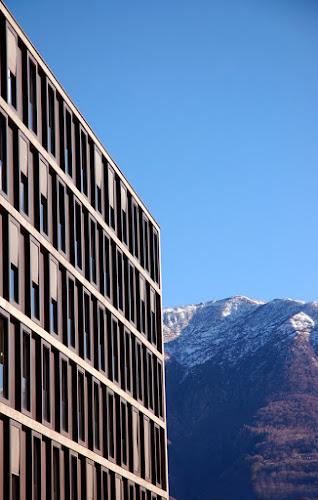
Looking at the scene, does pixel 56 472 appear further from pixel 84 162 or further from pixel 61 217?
pixel 84 162

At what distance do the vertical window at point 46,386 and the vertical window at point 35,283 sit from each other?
1.88 metres

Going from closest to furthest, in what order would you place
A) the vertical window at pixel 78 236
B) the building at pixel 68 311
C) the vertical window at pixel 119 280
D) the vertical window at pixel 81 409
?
the building at pixel 68 311, the vertical window at pixel 81 409, the vertical window at pixel 78 236, the vertical window at pixel 119 280

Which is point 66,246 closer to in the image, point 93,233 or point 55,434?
point 93,233

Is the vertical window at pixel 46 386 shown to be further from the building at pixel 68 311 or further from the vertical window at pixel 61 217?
the vertical window at pixel 61 217

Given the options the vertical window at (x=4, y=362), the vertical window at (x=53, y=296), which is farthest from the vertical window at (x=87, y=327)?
the vertical window at (x=4, y=362)

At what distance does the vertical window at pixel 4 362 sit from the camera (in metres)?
36.1

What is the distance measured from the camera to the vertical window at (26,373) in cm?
3806

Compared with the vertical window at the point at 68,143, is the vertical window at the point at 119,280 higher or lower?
lower

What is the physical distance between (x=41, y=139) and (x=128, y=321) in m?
16.6

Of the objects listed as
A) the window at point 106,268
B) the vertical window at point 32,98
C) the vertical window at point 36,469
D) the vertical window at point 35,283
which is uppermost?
the vertical window at point 32,98

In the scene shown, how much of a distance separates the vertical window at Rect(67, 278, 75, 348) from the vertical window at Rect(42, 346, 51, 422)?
3640 mm

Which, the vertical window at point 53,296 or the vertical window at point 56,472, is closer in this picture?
the vertical window at point 56,472

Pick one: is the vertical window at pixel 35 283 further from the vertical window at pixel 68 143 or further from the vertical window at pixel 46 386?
the vertical window at pixel 68 143

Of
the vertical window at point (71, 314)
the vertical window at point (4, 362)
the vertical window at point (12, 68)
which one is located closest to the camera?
the vertical window at point (4, 362)
